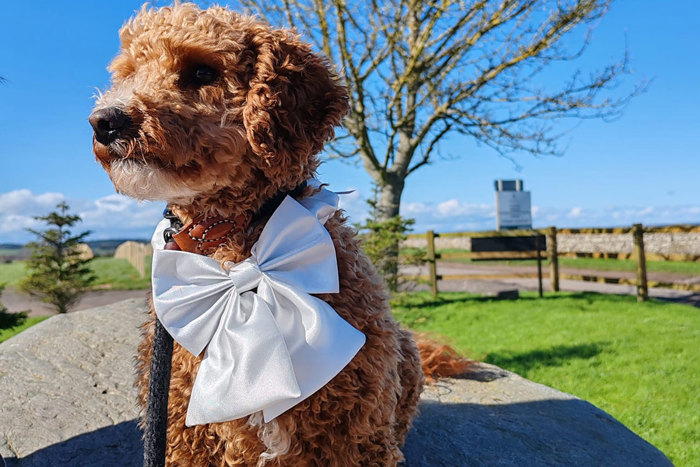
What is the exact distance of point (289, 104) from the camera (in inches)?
67.9

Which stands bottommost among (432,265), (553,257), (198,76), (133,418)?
(133,418)

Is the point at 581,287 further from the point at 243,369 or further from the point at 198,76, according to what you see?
the point at 198,76

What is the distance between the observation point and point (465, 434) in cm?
313

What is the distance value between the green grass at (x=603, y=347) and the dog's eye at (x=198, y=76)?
3.48m

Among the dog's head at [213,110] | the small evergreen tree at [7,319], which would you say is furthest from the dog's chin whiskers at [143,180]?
the small evergreen tree at [7,319]

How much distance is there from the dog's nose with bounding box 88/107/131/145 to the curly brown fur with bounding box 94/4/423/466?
2cm

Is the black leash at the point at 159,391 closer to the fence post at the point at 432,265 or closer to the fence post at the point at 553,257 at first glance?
the fence post at the point at 432,265

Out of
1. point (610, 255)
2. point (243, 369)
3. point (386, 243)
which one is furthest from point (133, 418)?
point (610, 255)

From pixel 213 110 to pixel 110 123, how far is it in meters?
0.33

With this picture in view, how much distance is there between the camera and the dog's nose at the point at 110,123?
1555 millimetres

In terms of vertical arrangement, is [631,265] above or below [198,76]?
below

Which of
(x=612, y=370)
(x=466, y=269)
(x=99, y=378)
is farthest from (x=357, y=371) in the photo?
(x=466, y=269)

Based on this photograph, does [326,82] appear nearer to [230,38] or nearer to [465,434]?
[230,38]

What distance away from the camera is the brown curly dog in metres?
1.61
